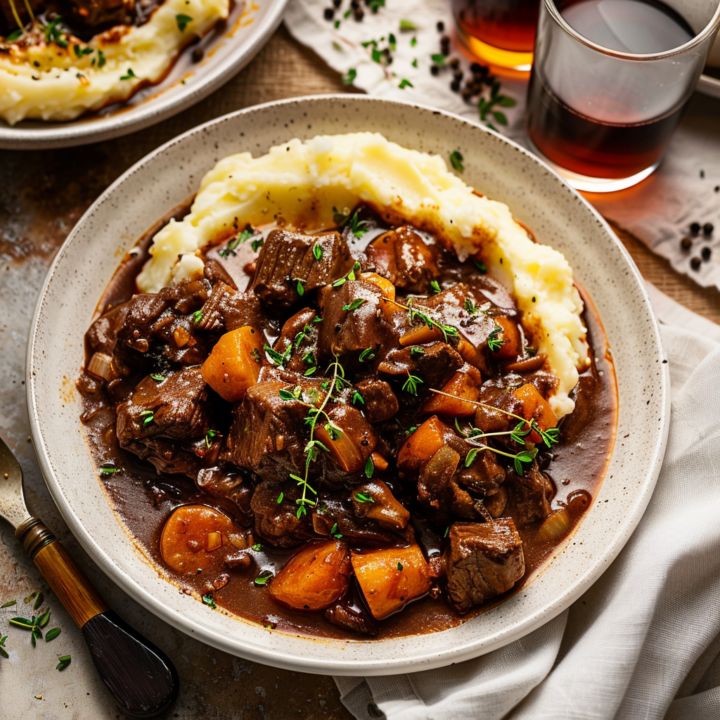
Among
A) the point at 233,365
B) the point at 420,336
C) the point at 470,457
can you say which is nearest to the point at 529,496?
the point at 470,457

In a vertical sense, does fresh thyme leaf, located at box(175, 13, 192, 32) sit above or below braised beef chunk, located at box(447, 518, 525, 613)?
above

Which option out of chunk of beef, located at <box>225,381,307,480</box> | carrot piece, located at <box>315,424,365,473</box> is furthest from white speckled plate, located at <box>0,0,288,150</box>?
carrot piece, located at <box>315,424,365,473</box>

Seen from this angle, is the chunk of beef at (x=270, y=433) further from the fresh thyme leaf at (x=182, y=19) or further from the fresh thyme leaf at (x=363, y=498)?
the fresh thyme leaf at (x=182, y=19)

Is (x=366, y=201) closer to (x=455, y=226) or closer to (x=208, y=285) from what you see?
(x=455, y=226)

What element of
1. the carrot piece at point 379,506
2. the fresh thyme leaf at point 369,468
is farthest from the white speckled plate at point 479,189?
the fresh thyme leaf at point 369,468

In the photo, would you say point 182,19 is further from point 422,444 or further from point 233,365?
point 422,444

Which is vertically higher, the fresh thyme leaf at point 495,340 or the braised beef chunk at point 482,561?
the fresh thyme leaf at point 495,340

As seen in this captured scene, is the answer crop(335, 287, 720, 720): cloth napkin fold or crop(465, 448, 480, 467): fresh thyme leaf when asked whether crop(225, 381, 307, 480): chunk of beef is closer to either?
crop(465, 448, 480, 467): fresh thyme leaf
